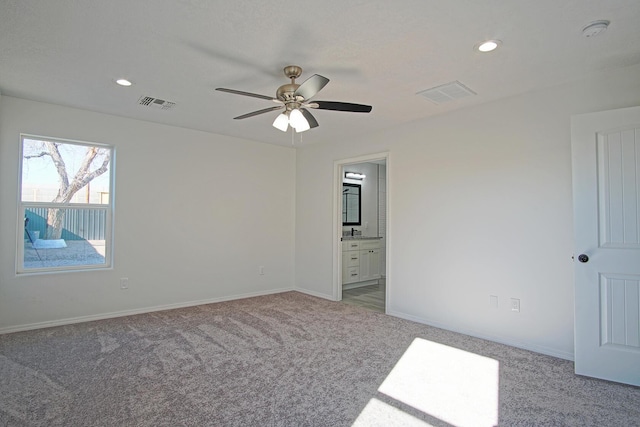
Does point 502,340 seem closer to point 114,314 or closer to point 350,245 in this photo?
point 350,245

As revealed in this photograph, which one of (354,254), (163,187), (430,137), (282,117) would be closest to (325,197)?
(354,254)

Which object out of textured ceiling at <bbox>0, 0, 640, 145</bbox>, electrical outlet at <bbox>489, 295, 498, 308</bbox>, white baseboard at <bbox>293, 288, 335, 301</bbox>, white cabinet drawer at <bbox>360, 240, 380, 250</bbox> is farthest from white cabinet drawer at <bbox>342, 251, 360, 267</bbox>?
textured ceiling at <bbox>0, 0, 640, 145</bbox>

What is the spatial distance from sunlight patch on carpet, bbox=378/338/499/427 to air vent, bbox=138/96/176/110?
3.51 metres

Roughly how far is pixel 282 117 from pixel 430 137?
2095 mm

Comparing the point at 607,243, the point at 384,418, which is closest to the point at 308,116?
the point at 384,418

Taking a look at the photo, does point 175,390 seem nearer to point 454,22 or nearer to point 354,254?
point 454,22

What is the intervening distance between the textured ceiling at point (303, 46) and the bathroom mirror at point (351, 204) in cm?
333

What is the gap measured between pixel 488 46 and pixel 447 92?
0.86 meters

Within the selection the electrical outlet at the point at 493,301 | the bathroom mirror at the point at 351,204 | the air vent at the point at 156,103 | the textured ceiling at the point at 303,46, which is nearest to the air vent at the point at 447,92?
the textured ceiling at the point at 303,46

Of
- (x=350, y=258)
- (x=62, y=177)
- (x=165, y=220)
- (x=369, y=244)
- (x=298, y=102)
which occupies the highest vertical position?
(x=298, y=102)

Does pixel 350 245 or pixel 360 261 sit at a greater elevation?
pixel 350 245

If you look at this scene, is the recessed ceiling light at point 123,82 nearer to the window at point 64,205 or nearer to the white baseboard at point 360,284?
the window at point 64,205

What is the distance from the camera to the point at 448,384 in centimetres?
259

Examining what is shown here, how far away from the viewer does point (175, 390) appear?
2461 millimetres
